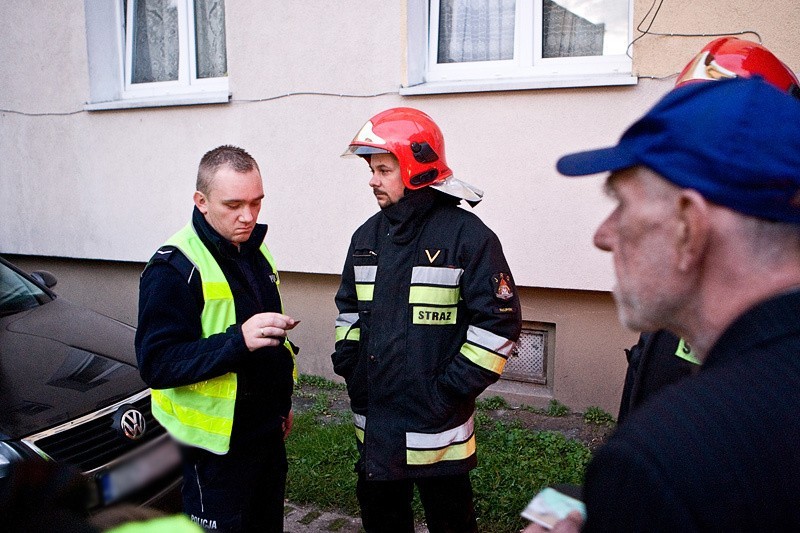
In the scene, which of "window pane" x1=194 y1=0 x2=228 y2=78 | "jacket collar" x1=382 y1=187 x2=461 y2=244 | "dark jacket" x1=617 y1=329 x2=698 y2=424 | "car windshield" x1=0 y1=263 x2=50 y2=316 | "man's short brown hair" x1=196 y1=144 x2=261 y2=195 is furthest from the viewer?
"window pane" x1=194 y1=0 x2=228 y2=78

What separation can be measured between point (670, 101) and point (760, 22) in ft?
11.8

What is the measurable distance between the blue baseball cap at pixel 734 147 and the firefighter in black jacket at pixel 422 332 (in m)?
1.72

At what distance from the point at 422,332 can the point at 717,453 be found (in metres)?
1.95

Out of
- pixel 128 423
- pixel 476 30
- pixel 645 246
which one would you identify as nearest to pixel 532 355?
pixel 476 30

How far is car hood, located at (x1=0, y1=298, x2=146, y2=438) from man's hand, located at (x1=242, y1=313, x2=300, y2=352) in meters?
1.16

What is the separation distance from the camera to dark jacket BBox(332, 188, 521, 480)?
9.12 feet

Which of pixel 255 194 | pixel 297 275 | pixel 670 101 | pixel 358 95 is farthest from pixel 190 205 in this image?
pixel 670 101

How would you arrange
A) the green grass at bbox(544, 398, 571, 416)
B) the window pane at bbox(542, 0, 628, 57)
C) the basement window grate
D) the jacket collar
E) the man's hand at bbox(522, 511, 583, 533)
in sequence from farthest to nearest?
the basement window grate, the green grass at bbox(544, 398, 571, 416), the window pane at bbox(542, 0, 628, 57), the jacket collar, the man's hand at bbox(522, 511, 583, 533)

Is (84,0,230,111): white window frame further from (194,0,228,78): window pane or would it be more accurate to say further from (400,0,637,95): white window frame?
(400,0,637,95): white window frame

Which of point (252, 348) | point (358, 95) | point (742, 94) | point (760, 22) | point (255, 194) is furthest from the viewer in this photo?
point (358, 95)

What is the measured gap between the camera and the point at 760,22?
4.11 m

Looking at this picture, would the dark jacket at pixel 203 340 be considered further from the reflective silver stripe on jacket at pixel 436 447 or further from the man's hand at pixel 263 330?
the reflective silver stripe on jacket at pixel 436 447

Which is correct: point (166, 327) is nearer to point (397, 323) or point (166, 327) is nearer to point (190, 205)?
point (397, 323)

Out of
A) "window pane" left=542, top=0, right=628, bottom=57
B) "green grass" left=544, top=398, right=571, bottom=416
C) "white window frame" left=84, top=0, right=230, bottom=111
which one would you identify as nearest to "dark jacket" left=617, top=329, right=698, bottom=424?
"green grass" left=544, top=398, right=571, bottom=416
